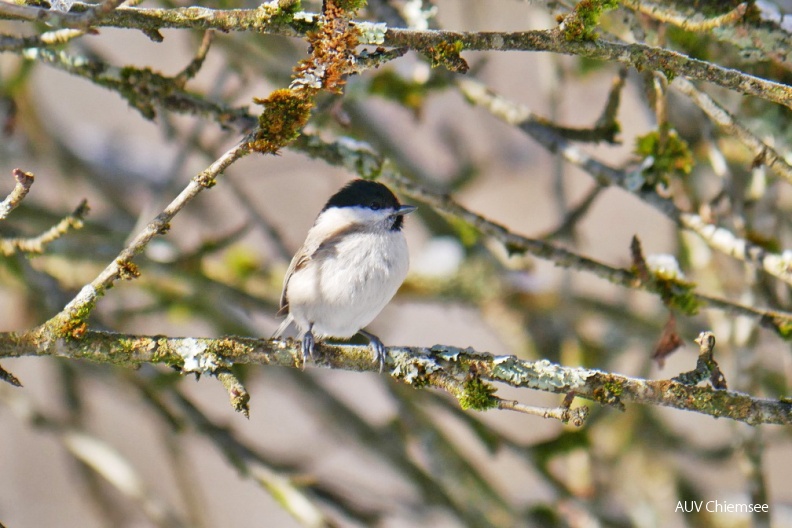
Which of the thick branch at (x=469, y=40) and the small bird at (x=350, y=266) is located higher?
the thick branch at (x=469, y=40)

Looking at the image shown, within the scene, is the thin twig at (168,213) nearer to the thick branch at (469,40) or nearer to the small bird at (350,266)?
the thick branch at (469,40)

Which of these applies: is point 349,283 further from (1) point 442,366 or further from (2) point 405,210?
(1) point 442,366

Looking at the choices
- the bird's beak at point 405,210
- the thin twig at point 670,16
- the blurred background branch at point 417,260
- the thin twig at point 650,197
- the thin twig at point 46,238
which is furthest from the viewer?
the bird's beak at point 405,210

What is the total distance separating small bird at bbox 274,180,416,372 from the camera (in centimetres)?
284

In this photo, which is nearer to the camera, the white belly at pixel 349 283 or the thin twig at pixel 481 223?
the thin twig at pixel 481 223

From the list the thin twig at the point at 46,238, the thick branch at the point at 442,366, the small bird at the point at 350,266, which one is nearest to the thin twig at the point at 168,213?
the thick branch at the point at 442,366

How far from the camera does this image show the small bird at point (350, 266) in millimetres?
2838

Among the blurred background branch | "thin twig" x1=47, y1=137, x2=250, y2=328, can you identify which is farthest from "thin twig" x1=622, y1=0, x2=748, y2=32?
"thin twig" x1=47, y1=137, x2=250, y2=328

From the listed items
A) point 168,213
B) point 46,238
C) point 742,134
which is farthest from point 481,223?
point 46,238

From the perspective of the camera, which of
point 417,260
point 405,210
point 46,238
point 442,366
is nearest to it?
point 442,366

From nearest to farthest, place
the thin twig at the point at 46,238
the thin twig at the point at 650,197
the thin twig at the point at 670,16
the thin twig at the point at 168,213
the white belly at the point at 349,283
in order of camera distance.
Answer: the thin twig at the point at 168,213, the thin twig at the point at 670,16, the thin twig at the point at 46,238, the thin twig at the point at 650,197, the white belly at the point at 349,283

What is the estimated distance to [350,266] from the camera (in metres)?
2.87

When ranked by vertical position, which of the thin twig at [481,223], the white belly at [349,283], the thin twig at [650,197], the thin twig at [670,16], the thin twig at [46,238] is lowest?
the thin twig at [46,238]

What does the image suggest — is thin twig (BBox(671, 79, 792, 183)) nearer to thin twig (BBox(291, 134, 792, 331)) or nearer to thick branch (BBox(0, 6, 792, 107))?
thick branch (BBox(0, 6, 792, 107))
